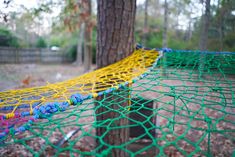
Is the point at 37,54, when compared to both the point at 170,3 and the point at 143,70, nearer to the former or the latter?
the point at 170,3

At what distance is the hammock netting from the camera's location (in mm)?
912

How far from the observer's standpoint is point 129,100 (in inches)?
53.9

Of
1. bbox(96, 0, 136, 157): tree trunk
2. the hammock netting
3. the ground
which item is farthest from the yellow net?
the ground

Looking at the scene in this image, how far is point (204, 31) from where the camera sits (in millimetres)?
3221

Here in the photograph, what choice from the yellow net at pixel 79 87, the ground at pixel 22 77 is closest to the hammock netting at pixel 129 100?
the yellow net at pixel 79 87

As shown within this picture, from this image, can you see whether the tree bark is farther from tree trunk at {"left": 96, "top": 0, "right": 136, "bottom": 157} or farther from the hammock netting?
the hammock netting

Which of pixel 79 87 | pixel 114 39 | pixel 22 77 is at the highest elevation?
pixel 114 39

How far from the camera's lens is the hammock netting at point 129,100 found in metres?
0.91

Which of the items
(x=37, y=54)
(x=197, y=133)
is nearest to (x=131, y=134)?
(x=197, y=133)

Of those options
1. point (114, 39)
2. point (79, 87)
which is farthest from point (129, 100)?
point (114, 39)

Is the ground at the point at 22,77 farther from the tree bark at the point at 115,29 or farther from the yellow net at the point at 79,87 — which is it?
the tree bark at the point at 115,29

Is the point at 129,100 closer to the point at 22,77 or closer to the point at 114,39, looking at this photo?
the point at 114,39

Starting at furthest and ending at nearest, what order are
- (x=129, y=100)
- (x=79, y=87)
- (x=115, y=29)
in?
(x=115, y=29) → (x=129, y=100) → (x=79, y=87)

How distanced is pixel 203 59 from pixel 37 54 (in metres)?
11.0
